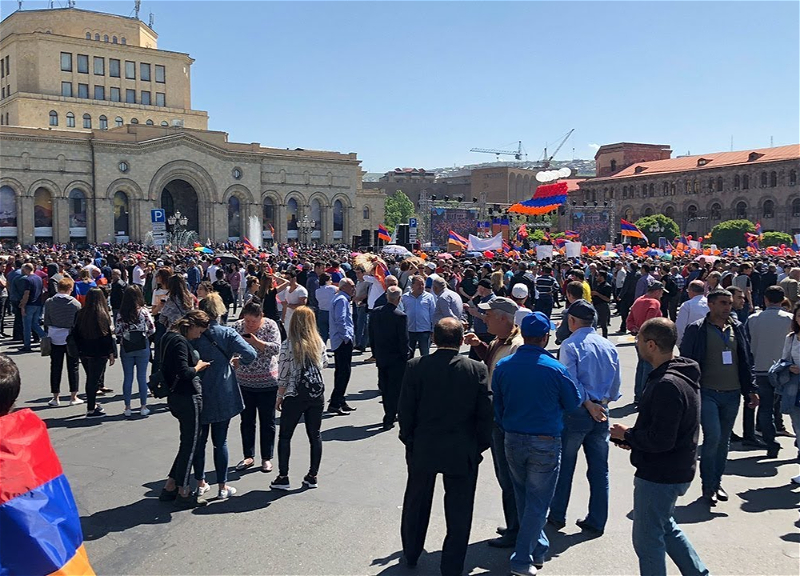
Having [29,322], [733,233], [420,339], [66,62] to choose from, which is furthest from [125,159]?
[420,339]

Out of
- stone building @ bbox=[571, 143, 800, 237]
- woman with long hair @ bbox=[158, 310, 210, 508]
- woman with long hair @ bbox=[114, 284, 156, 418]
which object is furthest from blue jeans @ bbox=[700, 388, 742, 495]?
stone building @ bbox=[571, 143, 800, 237]

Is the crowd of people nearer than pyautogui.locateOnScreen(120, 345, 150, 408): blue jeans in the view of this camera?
Yes

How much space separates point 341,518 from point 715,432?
3.30 metres

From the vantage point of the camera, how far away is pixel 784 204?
68.3 metres

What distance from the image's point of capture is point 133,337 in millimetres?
9125

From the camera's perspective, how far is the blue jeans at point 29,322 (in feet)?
47.1

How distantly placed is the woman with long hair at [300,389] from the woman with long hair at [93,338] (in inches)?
141

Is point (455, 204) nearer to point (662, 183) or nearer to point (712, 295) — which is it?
point (662, 183)

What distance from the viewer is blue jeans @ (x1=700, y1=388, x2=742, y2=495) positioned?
19.8 ft

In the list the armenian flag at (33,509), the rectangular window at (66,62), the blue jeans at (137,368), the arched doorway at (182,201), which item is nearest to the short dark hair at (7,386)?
the armenian flag at (33,509)

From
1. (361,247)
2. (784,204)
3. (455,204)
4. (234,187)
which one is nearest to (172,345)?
(361,247)

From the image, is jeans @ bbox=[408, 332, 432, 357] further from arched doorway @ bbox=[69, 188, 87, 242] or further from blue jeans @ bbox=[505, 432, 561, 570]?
Result: arched doorway @ bbox=[69, 188, 87, 242]

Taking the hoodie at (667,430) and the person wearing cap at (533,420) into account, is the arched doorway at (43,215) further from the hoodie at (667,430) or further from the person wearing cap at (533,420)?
the hoodie at (667,430)

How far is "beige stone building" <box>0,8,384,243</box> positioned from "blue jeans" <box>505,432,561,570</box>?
183 ft
